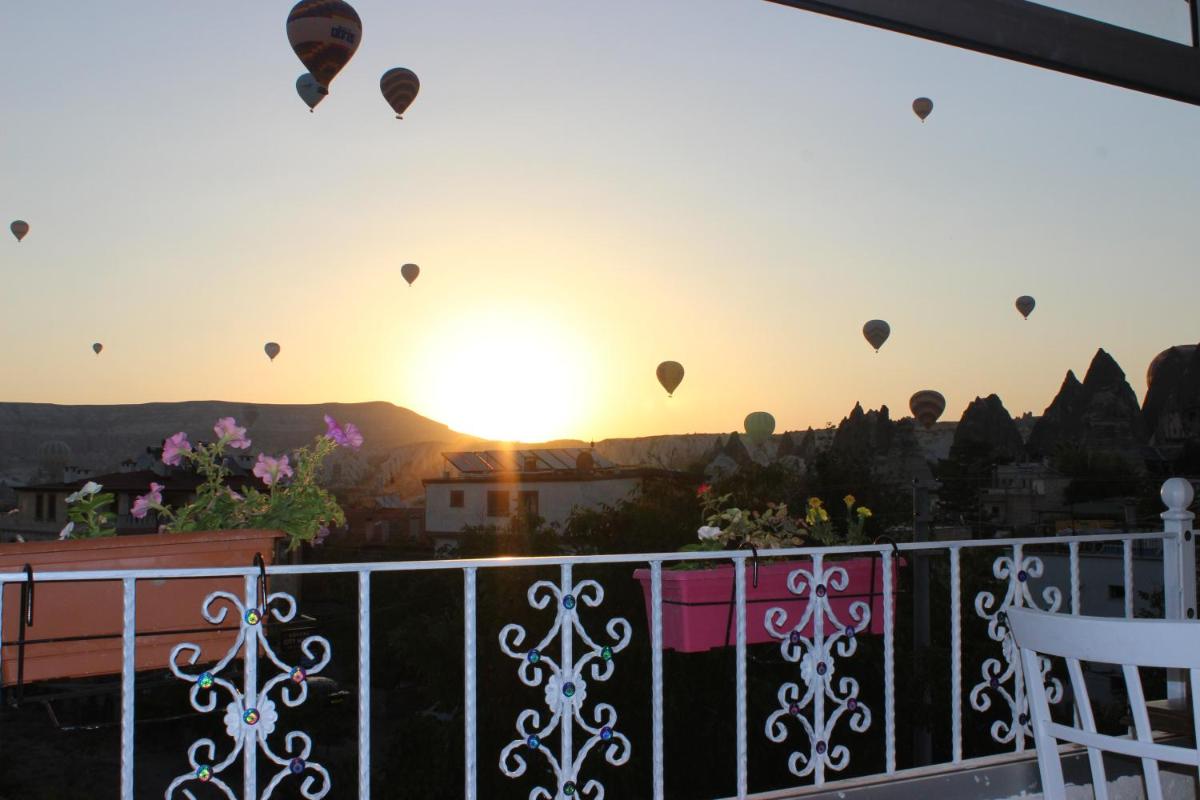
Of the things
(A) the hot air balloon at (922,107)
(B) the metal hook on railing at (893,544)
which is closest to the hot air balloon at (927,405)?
(A) the hot air balloon at (922,107)

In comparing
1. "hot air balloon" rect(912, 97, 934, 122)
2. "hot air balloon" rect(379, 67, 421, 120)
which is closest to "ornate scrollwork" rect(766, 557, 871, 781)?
"hot air balloon" rect(379, 67, 421, 120)

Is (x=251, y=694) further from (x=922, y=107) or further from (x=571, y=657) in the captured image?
(x=922, y=107)

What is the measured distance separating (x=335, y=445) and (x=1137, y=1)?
3.13 m

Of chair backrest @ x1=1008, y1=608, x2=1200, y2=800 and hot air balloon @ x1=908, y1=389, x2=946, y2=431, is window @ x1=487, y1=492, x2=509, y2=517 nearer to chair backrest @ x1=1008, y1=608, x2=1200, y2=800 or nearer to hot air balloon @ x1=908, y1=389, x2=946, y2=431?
hot air balloon @ x1=908, y1=389, x2=946, y2=431

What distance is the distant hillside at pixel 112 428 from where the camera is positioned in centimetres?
7356

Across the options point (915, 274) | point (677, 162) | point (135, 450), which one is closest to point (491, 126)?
point (677, 162)

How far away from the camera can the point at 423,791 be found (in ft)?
50.5

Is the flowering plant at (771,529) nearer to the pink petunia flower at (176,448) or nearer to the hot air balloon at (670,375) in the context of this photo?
the pink petunia flower at (176,448)

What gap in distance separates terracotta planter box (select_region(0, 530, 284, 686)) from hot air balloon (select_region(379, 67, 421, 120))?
2263cm

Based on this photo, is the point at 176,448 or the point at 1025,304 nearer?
the point at 176,448

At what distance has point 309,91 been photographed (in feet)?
74.4

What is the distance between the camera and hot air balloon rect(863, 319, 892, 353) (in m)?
36.8

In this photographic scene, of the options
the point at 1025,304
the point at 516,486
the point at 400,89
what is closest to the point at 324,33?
the point at 400,89

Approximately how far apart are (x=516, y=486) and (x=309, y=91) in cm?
3085
